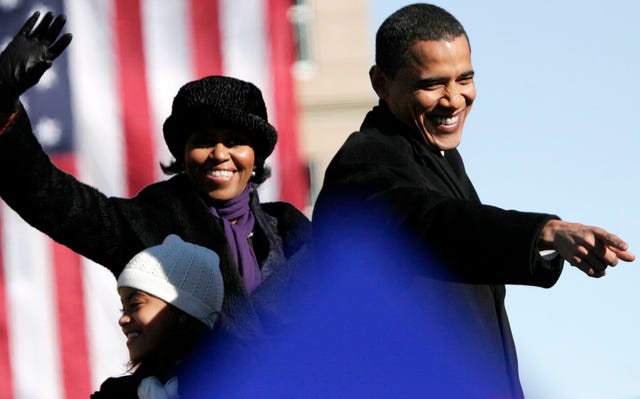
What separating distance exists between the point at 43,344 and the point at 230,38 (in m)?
1.95

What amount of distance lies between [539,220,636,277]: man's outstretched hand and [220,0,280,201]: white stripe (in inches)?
250

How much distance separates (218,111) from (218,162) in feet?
0.48

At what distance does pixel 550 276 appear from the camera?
149 inches

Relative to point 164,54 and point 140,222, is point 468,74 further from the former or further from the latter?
point 164,54

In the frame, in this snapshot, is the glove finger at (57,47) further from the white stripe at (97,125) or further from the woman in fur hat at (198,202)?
the white stripe at (97,125)

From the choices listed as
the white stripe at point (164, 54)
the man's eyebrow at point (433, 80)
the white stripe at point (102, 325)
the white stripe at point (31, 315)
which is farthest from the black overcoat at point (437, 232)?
the white stripe at point (31, 315)

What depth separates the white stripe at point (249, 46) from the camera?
9953mm

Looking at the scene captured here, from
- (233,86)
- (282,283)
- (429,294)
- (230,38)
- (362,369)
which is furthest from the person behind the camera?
(230,38)

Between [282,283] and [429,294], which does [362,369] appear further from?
[282,283]

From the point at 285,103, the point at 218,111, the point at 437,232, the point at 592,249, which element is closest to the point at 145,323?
the point at 437,232

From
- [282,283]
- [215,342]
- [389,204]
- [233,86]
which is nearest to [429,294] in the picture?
[389,204]

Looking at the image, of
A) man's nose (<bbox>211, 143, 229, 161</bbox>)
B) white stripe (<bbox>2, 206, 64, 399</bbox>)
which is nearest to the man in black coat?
man's nose (<bbox>211, 143, 229, 161</bbox>)

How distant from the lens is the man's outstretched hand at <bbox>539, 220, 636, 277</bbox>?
3430 millimetres

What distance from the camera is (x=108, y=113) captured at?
10.2 metres
